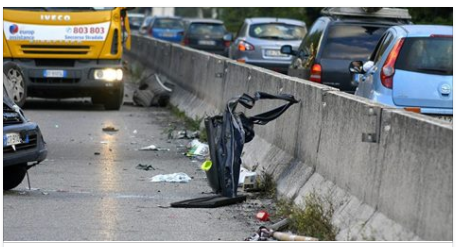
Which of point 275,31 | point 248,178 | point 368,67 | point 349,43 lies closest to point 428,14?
point 275,31

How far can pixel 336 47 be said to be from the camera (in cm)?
1797

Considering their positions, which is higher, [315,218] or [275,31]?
[315,218]

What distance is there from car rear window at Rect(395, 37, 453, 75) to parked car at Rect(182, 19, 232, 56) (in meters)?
28.4

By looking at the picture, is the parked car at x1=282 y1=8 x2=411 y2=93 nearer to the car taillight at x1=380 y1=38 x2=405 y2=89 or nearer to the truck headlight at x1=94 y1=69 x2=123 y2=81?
the truck headlight at x1=94 y1=69 x2=123 y2=81

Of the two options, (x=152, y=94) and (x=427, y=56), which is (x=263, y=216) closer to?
(x=427, y=56)

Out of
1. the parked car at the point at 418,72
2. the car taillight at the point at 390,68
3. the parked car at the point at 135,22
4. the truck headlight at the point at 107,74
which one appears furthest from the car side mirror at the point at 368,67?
the parked car at the point at 135,22

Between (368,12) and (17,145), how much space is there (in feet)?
32.0

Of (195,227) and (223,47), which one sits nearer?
(195,227)

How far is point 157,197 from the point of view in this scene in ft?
35.5

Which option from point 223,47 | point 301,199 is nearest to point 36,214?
point 301,199

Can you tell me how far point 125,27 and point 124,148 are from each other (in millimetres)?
7735

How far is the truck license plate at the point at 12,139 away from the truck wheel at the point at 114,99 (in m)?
10.7

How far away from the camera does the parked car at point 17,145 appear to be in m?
10.8

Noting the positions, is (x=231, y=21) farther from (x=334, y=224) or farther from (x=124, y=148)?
(x=334, y=224)
